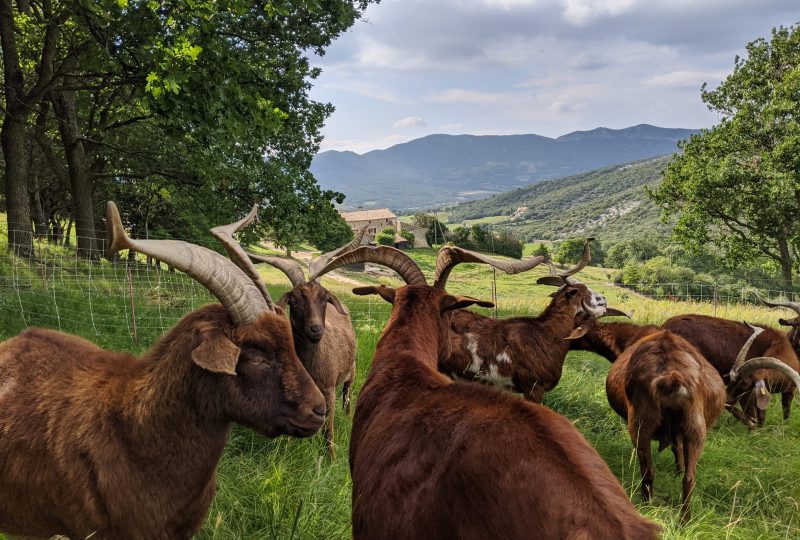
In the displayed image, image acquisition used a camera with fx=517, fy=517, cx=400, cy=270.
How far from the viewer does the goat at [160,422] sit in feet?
9.21

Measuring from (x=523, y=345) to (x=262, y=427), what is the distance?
15.5ft

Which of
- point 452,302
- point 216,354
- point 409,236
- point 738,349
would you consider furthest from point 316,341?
point 409,236

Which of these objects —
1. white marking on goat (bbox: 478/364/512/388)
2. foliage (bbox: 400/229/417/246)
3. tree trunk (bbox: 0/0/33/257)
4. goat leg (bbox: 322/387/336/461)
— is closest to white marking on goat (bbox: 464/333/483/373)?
white marking on goat (bbox: 478/364/512/388)

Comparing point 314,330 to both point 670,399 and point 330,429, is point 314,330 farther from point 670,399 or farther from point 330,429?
point 670,399

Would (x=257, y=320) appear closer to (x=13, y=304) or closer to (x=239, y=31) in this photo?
(x=13, y=304)

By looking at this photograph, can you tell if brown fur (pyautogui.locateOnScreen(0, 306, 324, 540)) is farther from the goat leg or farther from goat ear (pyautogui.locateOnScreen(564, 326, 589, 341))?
goat ear (pyautogui.locateOnScreen(564, 326, 589, 341))

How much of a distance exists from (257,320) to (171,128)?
566 centimetres

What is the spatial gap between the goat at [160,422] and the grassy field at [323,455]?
435 millimetres

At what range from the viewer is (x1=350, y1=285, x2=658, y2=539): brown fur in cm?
174

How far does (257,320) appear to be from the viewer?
3.02 meters

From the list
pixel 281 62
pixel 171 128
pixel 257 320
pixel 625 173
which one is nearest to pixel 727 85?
pixel 281 62

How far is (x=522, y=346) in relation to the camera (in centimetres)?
697

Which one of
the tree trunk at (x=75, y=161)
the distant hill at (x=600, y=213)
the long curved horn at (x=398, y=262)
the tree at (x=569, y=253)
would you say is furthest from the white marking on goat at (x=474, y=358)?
the distant hill at (x=600, y=213)

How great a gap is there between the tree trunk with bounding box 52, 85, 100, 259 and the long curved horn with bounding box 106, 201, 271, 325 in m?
11.0
